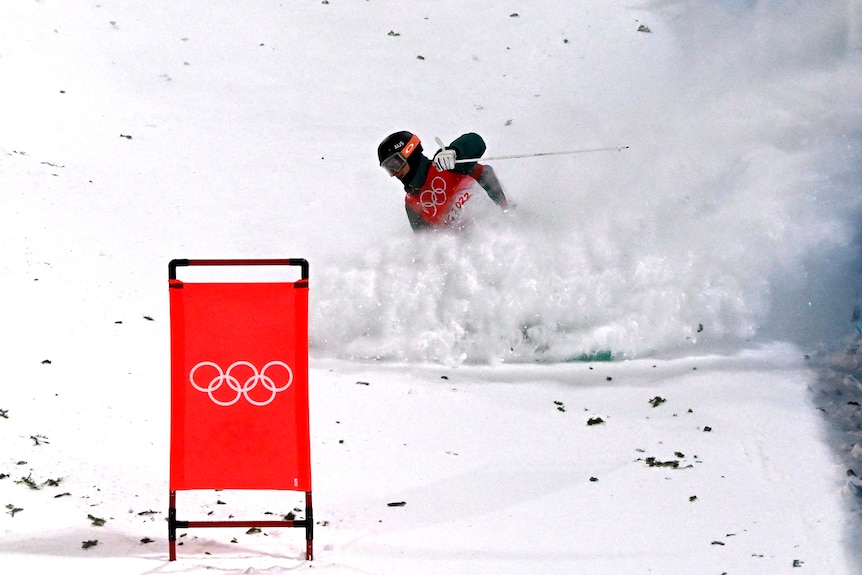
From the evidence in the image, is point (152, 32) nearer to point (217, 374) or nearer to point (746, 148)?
point (746, 148)

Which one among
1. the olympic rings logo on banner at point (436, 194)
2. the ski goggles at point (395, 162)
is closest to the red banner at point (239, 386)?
the ski goggles at point (395, 162)

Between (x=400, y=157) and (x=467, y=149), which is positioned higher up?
(x=467, y=149)

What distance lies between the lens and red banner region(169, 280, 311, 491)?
341cm

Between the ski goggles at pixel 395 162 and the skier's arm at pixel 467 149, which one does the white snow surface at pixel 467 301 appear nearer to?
the skier's arm at pixel 467 149

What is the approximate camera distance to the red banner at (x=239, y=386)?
3.41m

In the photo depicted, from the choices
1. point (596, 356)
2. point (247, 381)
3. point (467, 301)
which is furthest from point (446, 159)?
point (247, 381)

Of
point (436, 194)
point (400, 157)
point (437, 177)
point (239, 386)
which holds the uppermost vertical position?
point (400, 157)

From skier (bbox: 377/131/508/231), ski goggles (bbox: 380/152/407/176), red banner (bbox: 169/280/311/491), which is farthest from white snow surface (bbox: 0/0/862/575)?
ski goggles (bbox: 380/152/407/176)

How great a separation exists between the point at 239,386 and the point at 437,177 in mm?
3967

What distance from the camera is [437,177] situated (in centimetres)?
714

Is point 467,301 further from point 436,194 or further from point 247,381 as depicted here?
point 247,381

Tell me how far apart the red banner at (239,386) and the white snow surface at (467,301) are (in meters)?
0.36

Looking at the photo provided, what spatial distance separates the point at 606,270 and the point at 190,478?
12.7ft

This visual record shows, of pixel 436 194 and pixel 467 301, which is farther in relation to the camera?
pixel 436 194
